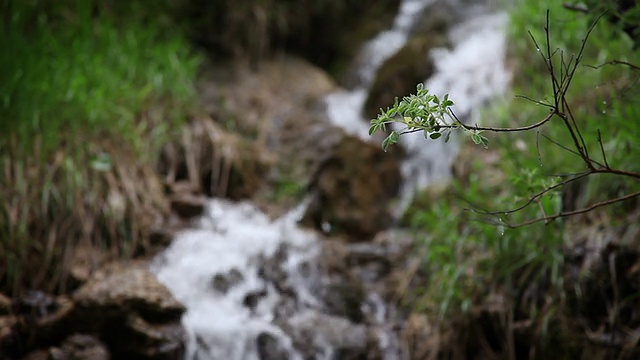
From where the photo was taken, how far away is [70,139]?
2.80 meters

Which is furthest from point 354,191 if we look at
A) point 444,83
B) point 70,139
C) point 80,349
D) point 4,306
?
point 4,306

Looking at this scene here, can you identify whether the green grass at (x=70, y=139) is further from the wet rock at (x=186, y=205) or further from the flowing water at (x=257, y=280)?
the flowing water at (x=257, y=280)

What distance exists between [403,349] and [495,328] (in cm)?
43

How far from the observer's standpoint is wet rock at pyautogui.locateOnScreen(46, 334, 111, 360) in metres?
1.96

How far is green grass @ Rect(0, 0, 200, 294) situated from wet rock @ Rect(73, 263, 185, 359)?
1.34 feet

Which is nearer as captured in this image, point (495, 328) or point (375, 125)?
point (375, 125)

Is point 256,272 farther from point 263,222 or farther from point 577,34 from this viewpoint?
point 577,34

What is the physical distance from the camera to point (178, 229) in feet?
9.90

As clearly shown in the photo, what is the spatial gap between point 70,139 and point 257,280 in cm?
129

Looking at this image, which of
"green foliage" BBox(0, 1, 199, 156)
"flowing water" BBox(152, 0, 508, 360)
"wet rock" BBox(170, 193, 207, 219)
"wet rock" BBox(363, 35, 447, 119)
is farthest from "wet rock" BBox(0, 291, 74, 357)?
"wet rock" BBox(363, 35, 447, 119)

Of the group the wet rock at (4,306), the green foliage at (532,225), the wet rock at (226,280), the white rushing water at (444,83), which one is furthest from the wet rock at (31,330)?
the white rushing water at (444,83)

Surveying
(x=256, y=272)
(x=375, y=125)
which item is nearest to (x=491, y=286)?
(x=256, y=272)

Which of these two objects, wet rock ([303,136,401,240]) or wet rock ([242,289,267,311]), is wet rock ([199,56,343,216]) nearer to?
wet rock ([303,136,401,240])

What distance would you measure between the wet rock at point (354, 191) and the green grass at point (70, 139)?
1.10 meters
